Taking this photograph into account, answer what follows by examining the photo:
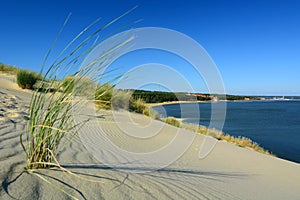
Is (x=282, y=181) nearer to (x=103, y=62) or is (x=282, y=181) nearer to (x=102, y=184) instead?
(x=102, y=184)

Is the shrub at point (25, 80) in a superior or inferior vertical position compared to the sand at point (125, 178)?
superior

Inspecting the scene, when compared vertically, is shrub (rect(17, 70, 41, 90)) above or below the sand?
Result: above

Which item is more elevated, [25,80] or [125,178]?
[25,80]

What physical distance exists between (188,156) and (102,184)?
265 centimetres

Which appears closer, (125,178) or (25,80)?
(125,178)

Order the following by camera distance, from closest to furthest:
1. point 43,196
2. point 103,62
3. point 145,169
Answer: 1. point 43,196
2. point 103,62
3. point 145,169

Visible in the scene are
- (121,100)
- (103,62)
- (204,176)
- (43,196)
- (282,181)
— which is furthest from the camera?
(121,100)

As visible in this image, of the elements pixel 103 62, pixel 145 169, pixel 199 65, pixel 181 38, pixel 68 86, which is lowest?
pixel 145 169

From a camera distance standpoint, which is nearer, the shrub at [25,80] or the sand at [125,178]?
the sand at [125,178]

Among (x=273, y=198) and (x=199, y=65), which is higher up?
(x=199, y=65)

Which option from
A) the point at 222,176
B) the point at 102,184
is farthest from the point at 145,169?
the point at 222,176

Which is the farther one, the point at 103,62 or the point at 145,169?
the point at 145,169

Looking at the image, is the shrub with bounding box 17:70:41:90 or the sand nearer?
the sand

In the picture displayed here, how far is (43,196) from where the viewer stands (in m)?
1.60
